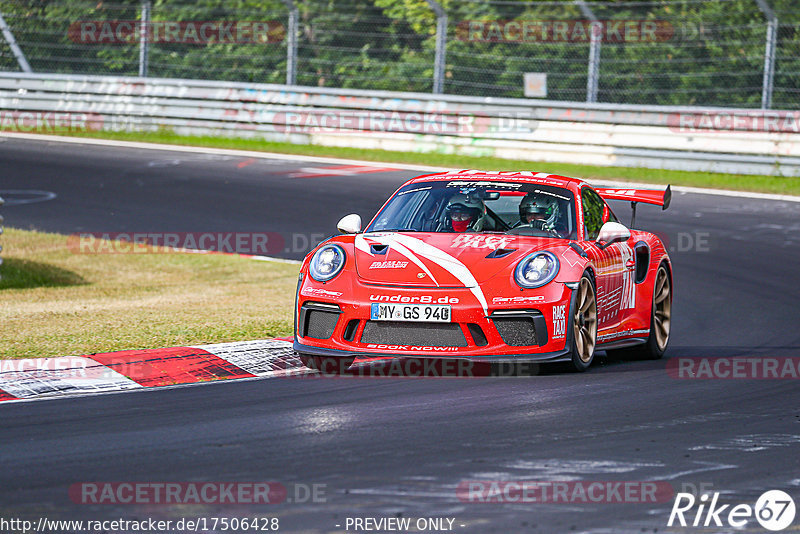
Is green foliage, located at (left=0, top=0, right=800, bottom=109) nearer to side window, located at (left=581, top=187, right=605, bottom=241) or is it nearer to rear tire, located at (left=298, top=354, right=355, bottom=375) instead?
side window, located at (left=581, top=187, right=605, bottom=241)

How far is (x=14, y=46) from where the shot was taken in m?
25.2

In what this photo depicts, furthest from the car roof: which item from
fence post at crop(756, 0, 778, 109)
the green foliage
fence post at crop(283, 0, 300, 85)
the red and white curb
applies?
fence post at crop(283, 0, 300, 85)

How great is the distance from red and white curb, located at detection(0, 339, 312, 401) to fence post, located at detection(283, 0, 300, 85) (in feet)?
47.9

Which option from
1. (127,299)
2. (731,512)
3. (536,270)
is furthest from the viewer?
(127,299)

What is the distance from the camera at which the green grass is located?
19.1 metres

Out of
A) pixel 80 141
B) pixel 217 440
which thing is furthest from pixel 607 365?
pixel 80 141

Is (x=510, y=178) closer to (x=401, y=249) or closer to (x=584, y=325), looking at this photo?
(x=401, y=249)

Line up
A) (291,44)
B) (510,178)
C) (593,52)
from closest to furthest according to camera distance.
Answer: (510,178) < (593,52) < (291,44)

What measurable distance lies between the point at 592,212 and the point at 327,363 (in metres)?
2.23

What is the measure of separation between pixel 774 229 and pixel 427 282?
30.2ft

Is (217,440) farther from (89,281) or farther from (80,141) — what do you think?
(80,141)

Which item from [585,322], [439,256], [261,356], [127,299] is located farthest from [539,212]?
[127,299]

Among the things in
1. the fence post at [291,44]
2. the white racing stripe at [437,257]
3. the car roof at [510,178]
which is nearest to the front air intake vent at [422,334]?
the white racing stripe at [437,257]

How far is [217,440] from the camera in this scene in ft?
19.1
